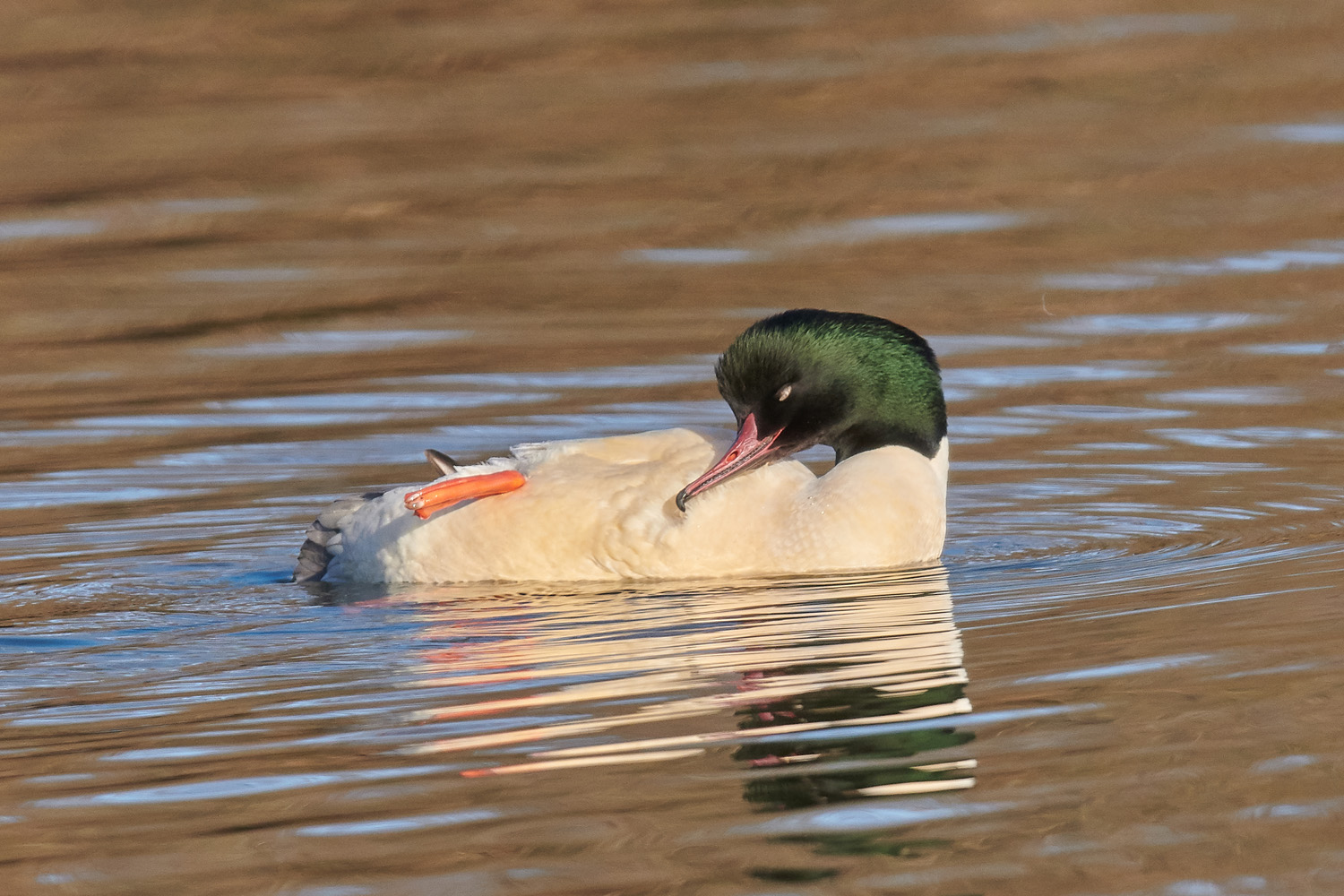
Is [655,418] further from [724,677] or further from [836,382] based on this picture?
[724,677]

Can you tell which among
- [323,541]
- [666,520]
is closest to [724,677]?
[666,520]

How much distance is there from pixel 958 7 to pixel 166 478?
33.8 ft

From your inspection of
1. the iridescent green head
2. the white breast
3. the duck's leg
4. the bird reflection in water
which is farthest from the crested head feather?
the duck's leg

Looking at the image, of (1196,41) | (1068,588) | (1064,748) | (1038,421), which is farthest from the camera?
(1196,41)

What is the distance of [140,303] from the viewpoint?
507 inches

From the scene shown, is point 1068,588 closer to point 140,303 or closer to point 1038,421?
point 1038,421

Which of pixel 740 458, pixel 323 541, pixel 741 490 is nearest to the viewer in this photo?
pixel 740 458

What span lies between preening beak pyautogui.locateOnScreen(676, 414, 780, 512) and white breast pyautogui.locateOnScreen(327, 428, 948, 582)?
0.32 ft

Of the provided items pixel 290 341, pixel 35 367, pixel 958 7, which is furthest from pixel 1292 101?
pixel 35 367

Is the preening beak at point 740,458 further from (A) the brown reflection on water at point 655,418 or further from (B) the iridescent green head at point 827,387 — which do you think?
(A) the brown reflection on water at point 655,418

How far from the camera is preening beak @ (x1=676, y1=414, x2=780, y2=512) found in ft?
23.8

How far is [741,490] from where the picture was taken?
7.48 metres

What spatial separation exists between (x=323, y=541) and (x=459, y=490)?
90cm

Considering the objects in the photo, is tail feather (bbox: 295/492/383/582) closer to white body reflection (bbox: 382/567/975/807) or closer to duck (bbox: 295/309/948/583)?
duck (bbox: 295/309/948/583)
